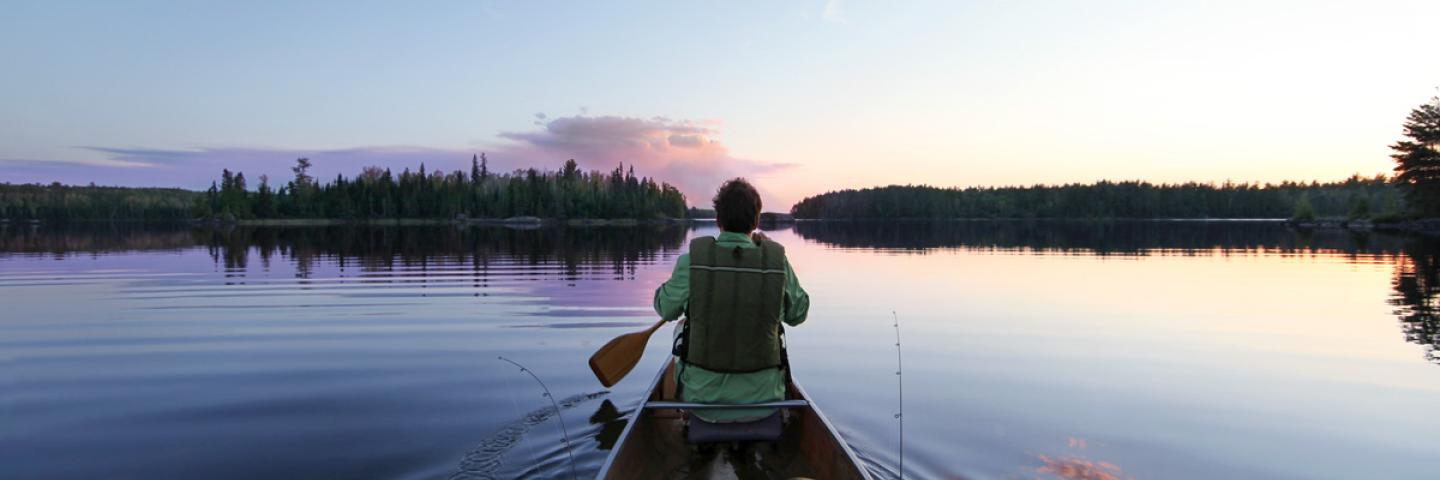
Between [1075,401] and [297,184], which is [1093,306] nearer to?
[1075,401]

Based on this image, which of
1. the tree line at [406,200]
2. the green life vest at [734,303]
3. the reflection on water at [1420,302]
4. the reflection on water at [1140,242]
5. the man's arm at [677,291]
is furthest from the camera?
the tree line at [406,200]

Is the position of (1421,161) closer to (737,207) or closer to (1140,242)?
(1140,242)

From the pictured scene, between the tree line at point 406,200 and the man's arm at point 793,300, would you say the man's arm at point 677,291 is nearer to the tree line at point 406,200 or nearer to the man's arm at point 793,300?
the man's arm at point 793,300

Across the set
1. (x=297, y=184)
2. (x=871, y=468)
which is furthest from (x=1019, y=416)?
(x=297, y=184)

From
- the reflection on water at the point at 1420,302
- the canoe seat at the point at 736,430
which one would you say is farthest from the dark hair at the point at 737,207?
the reflection on water at the point at 1420,302

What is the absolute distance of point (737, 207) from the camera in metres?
5.10

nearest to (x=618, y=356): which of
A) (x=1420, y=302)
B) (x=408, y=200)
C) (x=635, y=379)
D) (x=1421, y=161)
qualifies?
(x=635, y=379)

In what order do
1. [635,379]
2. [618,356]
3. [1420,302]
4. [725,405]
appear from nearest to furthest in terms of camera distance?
[725,405] → [618,356] → [635,379] → [1420,302]

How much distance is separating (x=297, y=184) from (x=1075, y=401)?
696 feet

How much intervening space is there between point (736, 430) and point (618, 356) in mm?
1894

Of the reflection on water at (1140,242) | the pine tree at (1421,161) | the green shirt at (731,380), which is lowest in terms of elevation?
the reflection on water at (1140,242)

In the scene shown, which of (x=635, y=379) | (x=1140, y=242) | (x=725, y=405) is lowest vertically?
(x=635, y=379)

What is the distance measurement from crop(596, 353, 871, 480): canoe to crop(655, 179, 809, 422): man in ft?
0.51

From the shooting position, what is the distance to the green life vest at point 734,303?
16.3ft
